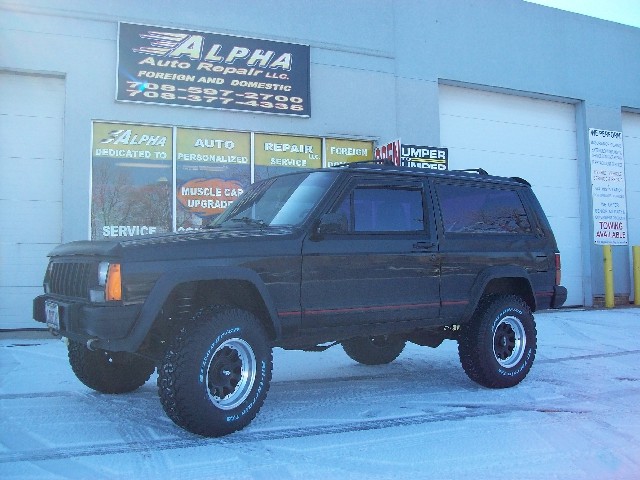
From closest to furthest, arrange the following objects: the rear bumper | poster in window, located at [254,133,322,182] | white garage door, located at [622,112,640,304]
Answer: the rear bumper
poster in window, located at [254,133,322,182]
white garage door, located at [622,112,640,304]

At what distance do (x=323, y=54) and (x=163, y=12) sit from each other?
10.0 ft

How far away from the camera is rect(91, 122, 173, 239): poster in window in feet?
31.9

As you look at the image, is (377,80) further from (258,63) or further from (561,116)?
(561,116)

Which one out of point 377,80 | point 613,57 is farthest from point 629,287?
point 377,80

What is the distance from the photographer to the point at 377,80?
11859 mm

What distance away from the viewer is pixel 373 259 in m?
4.67

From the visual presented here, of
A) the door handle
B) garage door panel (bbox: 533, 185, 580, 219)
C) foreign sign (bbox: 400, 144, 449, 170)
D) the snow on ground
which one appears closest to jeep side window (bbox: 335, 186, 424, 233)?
the door handle

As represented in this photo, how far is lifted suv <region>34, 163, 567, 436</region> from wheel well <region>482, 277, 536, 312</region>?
14mm

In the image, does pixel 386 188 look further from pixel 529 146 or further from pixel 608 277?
pixel 608 277

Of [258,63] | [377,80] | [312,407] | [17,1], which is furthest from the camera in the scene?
[377,80]

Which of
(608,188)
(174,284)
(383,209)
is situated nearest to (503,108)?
(608,188)

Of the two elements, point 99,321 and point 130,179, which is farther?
point 130,179

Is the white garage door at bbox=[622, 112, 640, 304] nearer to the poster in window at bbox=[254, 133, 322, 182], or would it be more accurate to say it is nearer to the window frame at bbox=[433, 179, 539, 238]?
the poster in window at bbox=[254, 133, 322, 182]

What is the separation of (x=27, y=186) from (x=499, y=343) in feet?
25.7
